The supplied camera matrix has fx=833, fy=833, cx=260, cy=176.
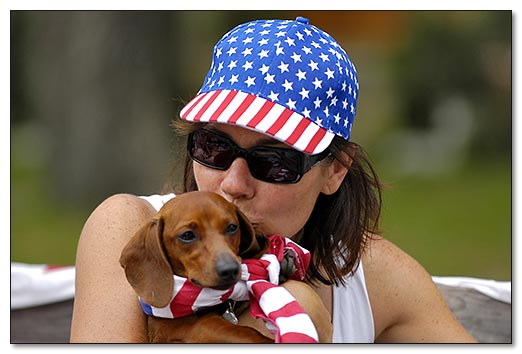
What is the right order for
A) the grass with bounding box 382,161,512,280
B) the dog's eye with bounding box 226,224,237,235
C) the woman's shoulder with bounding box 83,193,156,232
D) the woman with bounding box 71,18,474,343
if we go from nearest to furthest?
1. the dog's eye with bounding box 226,224,237,235
2. the woman with bounding box 71,18,474,343
3. the woman's shoulder with bounding box 83,193,156,232
4. the grass with bounding box 382,161,512,280

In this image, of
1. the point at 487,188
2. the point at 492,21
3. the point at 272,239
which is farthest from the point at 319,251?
the point at 487,188

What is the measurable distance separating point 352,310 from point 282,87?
893 mm

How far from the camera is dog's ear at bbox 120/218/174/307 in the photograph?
74.8 inches

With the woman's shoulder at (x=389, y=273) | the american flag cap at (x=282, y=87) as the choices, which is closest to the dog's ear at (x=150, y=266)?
the american flag cap at (x=282, y=87)

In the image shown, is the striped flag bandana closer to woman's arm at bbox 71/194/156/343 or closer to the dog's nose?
the dog's nose

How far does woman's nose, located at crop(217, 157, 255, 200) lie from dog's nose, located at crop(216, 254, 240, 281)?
0.39m

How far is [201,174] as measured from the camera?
2.28 meters

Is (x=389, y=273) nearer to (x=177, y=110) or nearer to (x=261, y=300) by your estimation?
(x=261, y=300)

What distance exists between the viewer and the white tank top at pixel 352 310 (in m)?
2.66

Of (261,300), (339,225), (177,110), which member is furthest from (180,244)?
(177,110)

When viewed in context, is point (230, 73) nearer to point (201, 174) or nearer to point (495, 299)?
point (201, 174)

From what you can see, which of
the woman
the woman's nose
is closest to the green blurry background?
the woman

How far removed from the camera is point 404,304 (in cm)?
284
